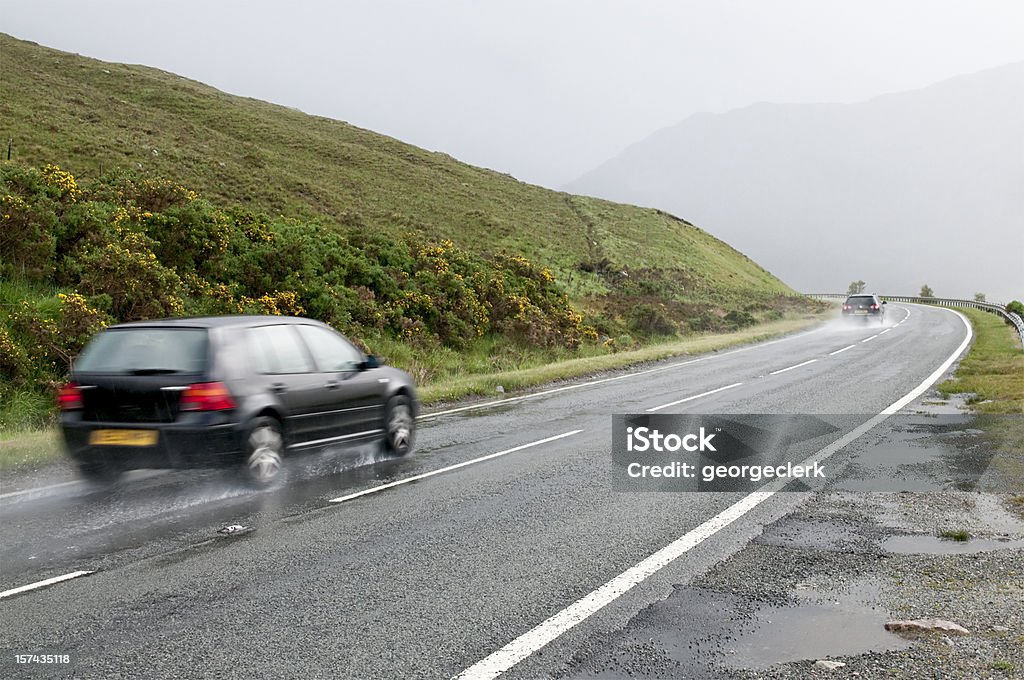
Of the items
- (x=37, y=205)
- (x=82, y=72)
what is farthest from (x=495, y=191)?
(x=37, y=205)

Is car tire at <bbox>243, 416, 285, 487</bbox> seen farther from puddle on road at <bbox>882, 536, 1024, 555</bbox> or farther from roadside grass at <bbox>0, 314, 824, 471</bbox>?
puddle on road at <bbox>882, 536, 1024, 555</bbox>

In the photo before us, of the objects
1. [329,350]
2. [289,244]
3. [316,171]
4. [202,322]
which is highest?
[316,171]

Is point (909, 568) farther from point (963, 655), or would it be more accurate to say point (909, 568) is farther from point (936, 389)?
point (936, 389)

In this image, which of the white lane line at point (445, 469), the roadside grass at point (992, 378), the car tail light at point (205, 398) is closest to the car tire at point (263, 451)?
the car tail light at point (205, 398)

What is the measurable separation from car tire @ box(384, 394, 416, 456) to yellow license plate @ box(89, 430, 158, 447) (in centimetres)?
290

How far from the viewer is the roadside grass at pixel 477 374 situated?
9.55 metres

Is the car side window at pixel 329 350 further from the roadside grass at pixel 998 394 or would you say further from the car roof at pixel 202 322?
the roadside grass at pixel 998 394

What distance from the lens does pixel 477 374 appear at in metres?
20.8

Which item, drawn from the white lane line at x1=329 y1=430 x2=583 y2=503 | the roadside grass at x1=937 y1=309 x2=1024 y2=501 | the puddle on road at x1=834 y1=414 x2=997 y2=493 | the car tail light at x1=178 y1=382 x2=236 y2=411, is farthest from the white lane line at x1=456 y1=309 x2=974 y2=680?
the car tail light at x1=178 y1=382 x2=236 y2=411

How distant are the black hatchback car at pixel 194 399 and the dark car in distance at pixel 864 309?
1508 inches

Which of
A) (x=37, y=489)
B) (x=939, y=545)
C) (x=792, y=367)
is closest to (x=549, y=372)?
(x=792, y=367)

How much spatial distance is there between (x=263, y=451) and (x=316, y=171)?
130 ft

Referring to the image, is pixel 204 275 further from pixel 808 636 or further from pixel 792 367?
pixel 808 636

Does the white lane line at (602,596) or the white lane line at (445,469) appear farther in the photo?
the white lane line at (445,469)
